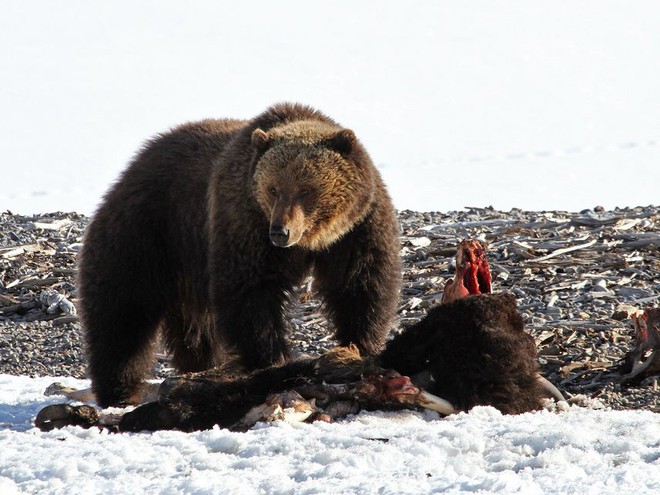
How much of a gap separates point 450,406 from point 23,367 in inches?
210

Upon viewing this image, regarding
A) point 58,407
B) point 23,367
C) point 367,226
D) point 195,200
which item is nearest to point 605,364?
point 367,226

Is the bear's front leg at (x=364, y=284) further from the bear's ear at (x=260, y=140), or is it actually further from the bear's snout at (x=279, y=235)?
the bear's ear at (x=260, y=140)

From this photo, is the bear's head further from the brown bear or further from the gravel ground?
the gravel ground

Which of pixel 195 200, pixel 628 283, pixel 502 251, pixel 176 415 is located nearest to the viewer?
pixel 176 415

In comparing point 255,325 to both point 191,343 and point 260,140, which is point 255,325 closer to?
point 260,140

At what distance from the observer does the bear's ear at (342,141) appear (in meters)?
7.09

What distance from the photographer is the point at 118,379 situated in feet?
25.1

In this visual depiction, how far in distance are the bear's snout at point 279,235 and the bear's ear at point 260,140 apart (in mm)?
674

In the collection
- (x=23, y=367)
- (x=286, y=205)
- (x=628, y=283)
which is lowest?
(x=23, y=367)

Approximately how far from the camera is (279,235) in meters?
6.48

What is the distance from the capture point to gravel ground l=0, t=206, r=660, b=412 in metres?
7.39

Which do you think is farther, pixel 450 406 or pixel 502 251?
pixel 502 251

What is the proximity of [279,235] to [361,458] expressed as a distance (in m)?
2.31

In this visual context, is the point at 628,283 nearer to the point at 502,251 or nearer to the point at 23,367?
the point at 502,251
